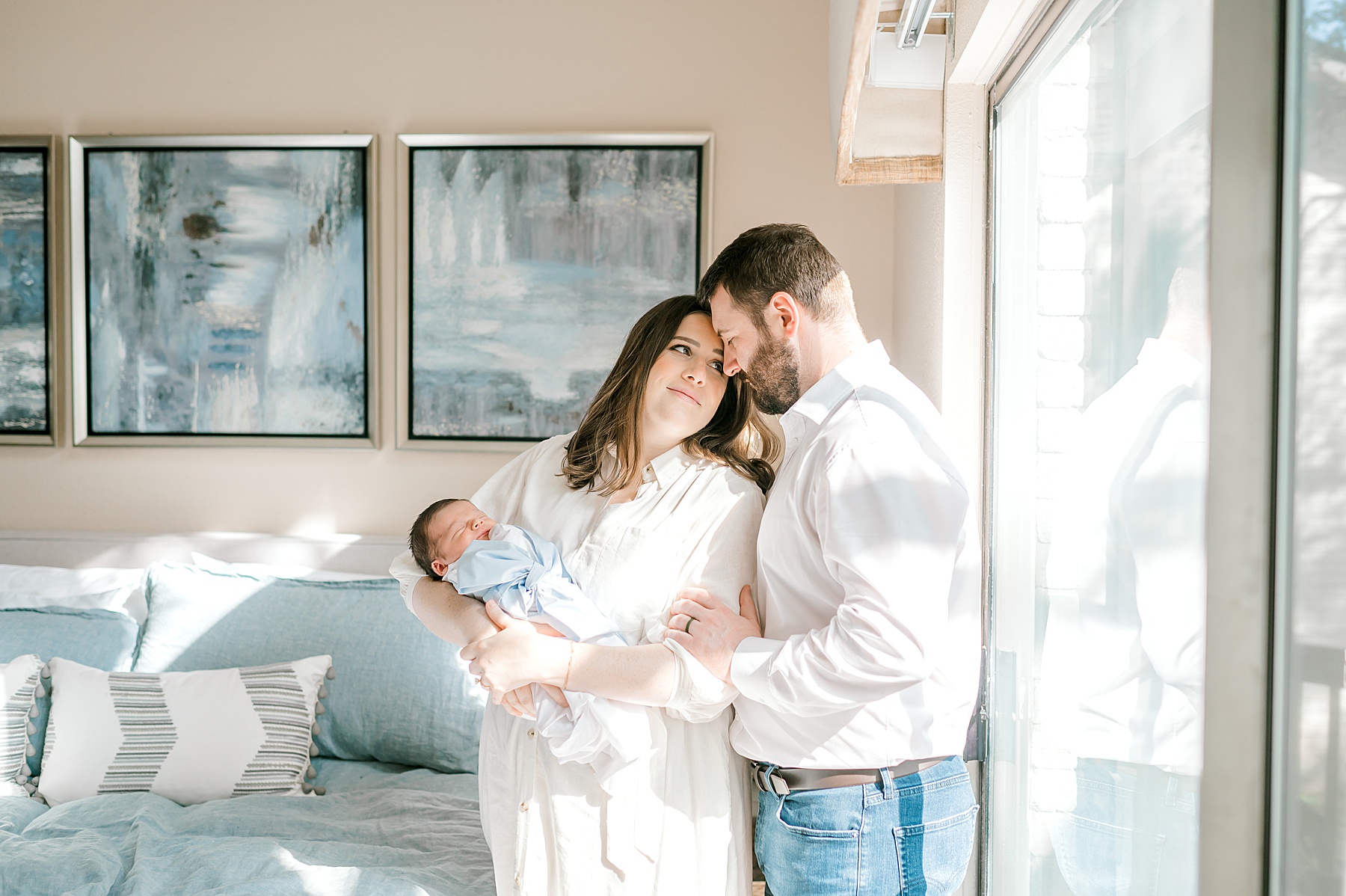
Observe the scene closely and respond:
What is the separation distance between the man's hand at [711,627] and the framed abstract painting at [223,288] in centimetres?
177

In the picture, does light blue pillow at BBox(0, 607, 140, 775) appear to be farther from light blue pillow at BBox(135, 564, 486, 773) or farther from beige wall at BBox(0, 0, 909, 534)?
beige wall at BBox(0, 0, 909, 534)

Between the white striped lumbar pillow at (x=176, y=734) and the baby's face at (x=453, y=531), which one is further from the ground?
the baby's face at (x=453, y=531)

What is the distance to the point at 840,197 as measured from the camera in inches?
104

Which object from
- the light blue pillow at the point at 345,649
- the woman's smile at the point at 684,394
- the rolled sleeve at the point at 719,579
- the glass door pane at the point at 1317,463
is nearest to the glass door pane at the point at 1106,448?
the glass door pane at the point at 1317,463

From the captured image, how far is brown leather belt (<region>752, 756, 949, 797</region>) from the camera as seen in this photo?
1.25 m

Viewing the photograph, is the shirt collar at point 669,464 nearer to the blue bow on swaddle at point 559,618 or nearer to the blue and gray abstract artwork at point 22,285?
the blue bow on swaddle at point 559,618

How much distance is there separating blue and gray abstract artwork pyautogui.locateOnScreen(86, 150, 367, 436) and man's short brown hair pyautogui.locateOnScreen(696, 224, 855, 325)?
173 centimetres

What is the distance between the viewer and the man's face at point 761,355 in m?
1.38

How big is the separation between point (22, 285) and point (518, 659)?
8.17 feet

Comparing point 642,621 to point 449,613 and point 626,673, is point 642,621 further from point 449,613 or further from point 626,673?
point 449,613

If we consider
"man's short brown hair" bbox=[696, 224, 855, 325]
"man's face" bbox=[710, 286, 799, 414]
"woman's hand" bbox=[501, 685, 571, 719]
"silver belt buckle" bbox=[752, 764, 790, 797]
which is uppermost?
"man's short brown hair" bbox=[696, 224, 855, 325]

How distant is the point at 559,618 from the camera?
1.35 metres

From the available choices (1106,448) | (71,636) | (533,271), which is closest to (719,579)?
(1106,448)

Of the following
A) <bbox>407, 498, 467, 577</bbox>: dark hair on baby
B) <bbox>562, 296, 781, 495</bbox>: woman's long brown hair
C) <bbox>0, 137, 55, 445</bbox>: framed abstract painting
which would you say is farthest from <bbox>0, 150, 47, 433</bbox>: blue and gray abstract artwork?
<bbox>562, 296, 781, 495</bbox>: woman's long brown hair
